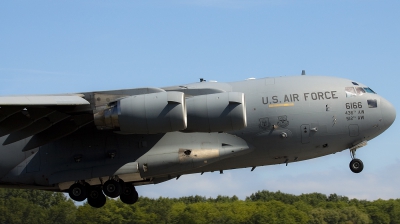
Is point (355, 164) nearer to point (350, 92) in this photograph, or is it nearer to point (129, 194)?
point (350, 92)

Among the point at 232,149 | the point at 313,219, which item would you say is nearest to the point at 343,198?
the point at 313,219

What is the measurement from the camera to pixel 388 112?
25.2 metres

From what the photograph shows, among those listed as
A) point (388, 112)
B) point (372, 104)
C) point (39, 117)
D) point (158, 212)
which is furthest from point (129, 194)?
point (388, 112)

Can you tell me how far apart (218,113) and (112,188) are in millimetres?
3901

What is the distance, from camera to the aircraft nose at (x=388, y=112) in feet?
82.3

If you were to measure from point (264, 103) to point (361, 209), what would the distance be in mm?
16125

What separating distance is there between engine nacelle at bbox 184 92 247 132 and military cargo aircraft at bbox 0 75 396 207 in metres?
0.29

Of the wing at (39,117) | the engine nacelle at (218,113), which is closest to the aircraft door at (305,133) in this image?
the engine nacelle at (218,113)

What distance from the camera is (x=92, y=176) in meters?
24.4

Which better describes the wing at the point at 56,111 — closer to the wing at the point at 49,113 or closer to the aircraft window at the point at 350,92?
the wing at the point at 49,113

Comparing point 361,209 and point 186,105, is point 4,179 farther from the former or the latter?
point 361,209

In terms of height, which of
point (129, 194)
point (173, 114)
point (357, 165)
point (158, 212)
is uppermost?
point (173, 114)

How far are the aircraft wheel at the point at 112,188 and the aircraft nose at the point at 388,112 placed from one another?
7852 millimetres

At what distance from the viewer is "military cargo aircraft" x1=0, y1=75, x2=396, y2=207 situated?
79.0 ft
